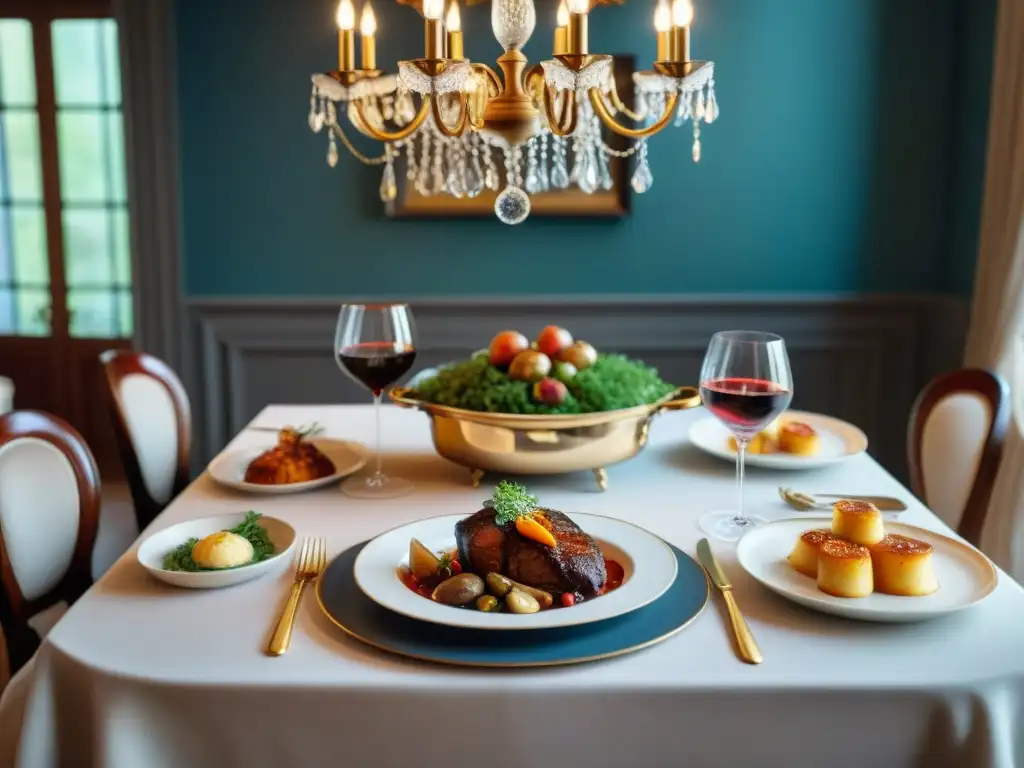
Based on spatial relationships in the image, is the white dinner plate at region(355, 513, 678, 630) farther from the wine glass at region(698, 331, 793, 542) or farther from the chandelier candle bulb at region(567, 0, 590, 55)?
the chandelier candle bulb at region(567, 0, 590, 55)

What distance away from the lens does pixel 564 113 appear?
157cm

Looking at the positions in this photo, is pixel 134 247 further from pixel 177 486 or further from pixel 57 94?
pixel 177 486

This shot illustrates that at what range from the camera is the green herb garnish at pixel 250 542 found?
3.94 ft

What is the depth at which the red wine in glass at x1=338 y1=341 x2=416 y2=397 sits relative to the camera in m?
1.57

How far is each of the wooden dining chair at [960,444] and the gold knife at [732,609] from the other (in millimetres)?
703

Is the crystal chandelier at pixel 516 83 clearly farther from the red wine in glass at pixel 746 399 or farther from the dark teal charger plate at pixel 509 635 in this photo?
the dark teal charger plate at pixel 509 635

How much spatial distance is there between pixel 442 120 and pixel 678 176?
2.02 meters

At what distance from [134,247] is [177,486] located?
170cm

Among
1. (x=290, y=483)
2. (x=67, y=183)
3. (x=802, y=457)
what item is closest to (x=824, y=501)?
(x=802, y=457)

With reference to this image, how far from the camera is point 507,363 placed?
1619mm

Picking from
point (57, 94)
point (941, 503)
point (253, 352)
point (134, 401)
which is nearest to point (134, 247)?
point (253, 352)

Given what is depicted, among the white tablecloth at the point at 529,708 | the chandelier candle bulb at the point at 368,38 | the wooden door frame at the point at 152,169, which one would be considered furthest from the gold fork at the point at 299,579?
the wooden door frame at the point at 152,169

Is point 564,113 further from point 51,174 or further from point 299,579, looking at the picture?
point 51,174

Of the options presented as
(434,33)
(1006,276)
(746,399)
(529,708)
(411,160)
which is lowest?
(529,708)
